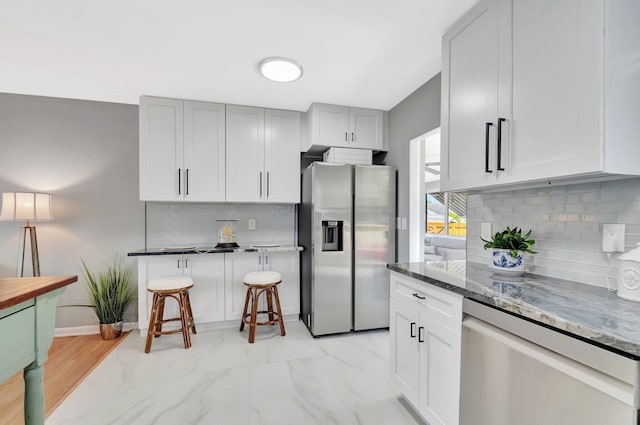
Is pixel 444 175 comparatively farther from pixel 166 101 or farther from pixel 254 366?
pixel 166 101

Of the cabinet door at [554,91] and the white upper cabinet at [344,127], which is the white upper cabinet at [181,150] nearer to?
the white upper cabinet at [344,127]

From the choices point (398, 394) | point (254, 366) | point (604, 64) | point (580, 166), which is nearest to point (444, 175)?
point (580, 166)

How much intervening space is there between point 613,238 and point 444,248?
13.3 ft

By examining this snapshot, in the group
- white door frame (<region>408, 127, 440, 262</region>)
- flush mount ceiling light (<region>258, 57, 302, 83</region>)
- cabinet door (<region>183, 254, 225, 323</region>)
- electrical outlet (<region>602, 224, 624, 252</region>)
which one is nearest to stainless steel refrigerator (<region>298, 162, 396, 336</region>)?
white door frame (<region>408, 127, 440, 262</region>)

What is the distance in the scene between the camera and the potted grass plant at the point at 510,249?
1.48 m

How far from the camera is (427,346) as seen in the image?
150 cm

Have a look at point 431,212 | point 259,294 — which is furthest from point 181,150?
point 431,212

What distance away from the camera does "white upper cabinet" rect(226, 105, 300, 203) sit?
3021 millimetres

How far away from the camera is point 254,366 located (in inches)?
88.6

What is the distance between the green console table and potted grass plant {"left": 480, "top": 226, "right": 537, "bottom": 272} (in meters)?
2.10

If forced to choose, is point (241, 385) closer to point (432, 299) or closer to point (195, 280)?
point (195, 280)

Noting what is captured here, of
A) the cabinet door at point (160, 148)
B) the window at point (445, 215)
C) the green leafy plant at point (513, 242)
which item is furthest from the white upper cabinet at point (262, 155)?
the window at point (445, 215)

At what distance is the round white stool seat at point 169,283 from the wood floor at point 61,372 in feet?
2.31

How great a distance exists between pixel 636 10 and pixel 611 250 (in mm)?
914
